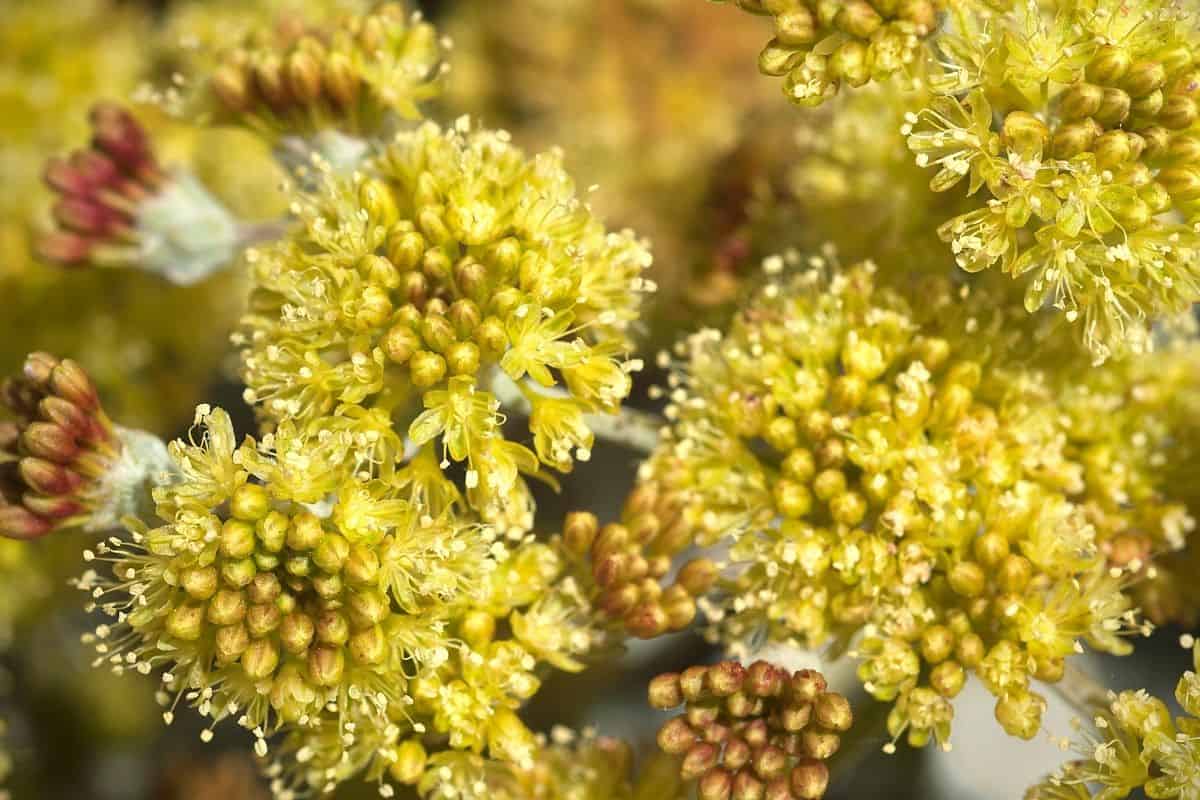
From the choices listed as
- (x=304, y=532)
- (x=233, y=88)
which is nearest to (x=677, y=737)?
(x=304, y=532)

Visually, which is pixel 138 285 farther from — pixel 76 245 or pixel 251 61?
pixel 251 61

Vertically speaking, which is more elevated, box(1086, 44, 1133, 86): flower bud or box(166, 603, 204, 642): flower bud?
box(1086, 44, 1133, 86): flower bud

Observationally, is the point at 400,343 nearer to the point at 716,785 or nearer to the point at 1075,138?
the point at 716,785

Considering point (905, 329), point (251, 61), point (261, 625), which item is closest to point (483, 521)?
point (261, 625)

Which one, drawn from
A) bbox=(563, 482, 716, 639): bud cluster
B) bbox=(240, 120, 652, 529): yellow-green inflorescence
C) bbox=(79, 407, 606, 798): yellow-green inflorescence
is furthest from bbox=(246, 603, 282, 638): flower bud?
bbox=(563, 482, 716, 639): bud cluster

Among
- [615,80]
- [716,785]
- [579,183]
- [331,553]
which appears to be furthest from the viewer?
[615,80]

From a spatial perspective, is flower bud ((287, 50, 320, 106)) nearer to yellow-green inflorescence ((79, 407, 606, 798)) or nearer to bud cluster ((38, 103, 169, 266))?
bud cluster ((38, 103, 169, 266))
